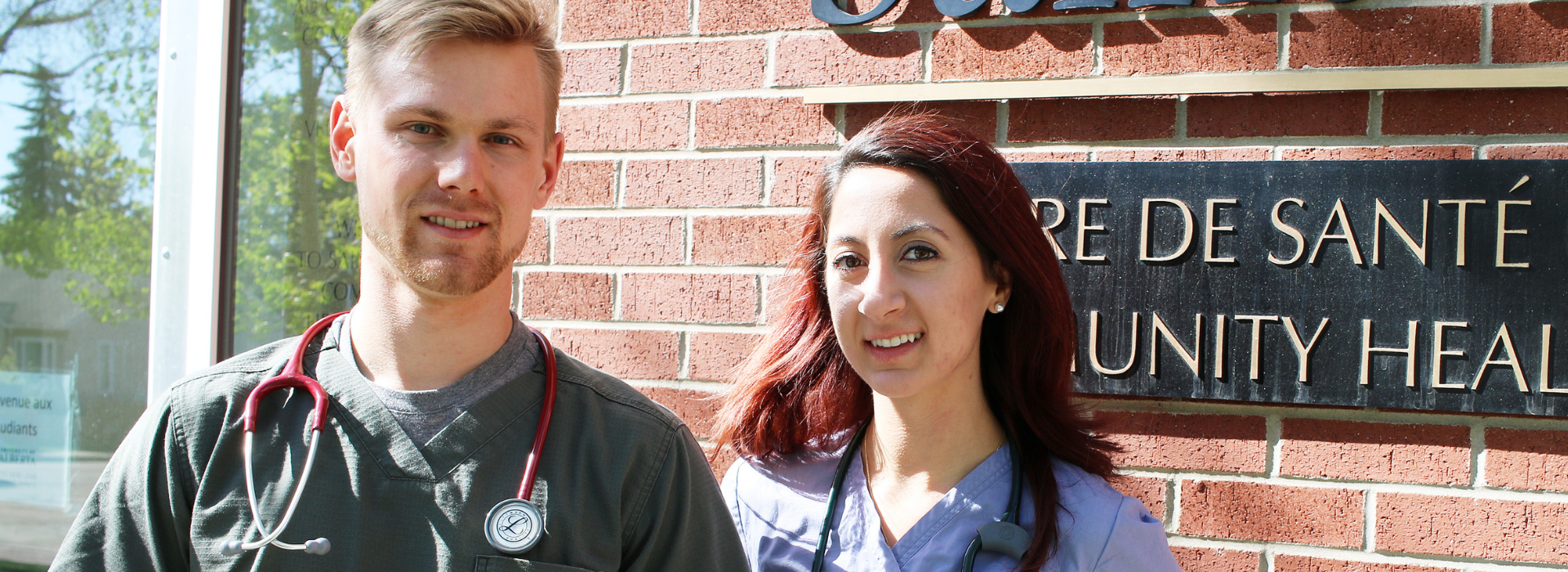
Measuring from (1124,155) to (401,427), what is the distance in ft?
5.01

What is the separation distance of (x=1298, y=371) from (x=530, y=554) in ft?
4.95

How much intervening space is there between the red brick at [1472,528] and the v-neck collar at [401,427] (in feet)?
5.44

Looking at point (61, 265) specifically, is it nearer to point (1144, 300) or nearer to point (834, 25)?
point (834, 25)

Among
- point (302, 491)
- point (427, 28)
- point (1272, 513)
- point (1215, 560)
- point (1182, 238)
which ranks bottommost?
point (1215, 560)

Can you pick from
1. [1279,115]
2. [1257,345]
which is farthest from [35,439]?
[1279,115]

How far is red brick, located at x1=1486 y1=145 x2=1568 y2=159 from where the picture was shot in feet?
6.45

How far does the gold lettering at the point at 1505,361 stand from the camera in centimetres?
195

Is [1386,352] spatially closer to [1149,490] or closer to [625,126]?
[1149,490]

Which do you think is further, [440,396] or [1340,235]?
[1340,235]

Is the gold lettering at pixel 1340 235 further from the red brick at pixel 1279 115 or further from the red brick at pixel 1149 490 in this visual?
the red brick at pixel 1149 490

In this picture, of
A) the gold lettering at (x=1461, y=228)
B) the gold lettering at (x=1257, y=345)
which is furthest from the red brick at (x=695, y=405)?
the gold lettering at (x=1461, y=228)

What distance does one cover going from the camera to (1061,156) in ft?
7.43

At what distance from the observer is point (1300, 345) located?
208 cm

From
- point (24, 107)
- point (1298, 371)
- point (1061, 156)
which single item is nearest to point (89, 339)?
point (24, 107)
